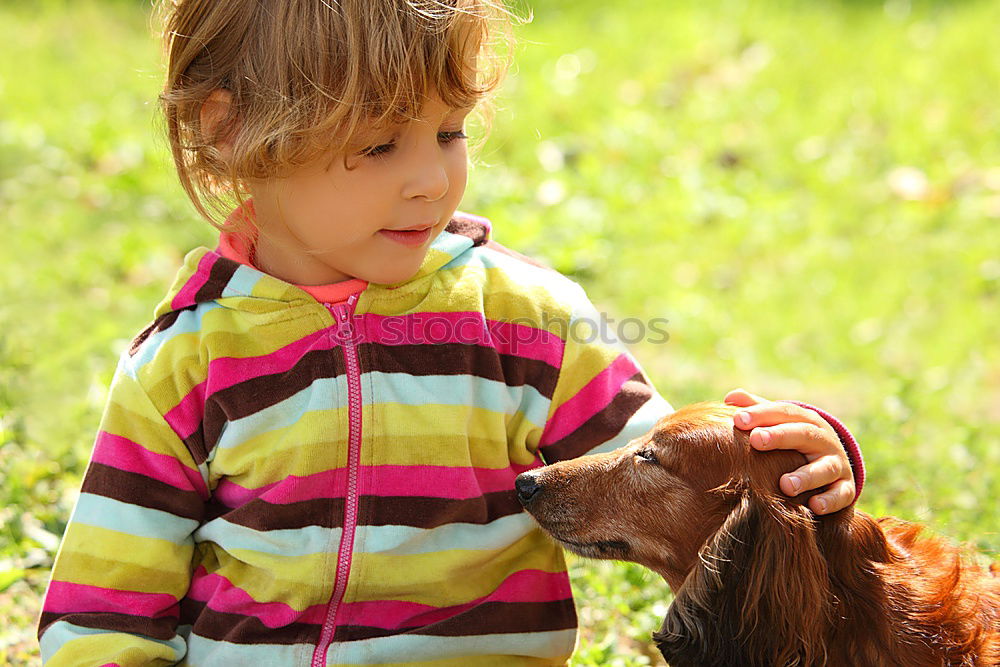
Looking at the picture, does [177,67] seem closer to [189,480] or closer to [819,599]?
[189,480]

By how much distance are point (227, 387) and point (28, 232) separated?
3.81 meters

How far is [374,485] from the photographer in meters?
2.74

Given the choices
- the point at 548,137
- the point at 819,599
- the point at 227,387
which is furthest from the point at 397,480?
the point at 548,137

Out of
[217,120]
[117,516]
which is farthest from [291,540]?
[217,120]

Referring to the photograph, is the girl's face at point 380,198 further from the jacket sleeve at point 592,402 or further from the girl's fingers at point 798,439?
the girl's fingers at point 798,439

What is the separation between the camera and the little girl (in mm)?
2527

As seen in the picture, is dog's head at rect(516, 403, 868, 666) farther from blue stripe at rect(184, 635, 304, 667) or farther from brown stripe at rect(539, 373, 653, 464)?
blue stripe at rect(184, 635, 304, 667)

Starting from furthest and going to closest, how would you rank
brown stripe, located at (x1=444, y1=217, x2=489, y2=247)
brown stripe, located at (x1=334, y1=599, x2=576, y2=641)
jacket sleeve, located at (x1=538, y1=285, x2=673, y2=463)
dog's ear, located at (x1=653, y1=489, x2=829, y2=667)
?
1. brown stripe, located at (x1=444, y1=217, x2=489, y2=247)
2. jacket sleeve, located at (x1=538, y1=285, x2=673, y2=463)
3. brown stripe, located at (x1=334, y1=599, x2=576, y2=641)
4. dog's ear, located at (x1=653, y1=489, x2=829, y2=667)

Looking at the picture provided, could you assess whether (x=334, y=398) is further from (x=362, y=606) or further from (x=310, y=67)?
(x=310, y=67)

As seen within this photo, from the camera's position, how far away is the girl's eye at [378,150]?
257cm

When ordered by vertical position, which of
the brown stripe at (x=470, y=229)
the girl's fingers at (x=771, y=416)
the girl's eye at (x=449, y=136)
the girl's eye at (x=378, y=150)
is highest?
the girl's eye at (x=449, y=136)

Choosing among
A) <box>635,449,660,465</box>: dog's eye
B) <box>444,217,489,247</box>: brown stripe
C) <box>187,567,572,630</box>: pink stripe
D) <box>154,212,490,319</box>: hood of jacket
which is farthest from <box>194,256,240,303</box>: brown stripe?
<box>635,449,660,465</box>: dog's eye

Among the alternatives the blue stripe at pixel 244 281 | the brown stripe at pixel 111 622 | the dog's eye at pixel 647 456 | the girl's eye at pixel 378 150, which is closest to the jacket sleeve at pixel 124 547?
the brown stripe at pixel 111 622

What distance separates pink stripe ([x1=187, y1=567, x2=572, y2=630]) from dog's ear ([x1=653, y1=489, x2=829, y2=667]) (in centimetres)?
56
